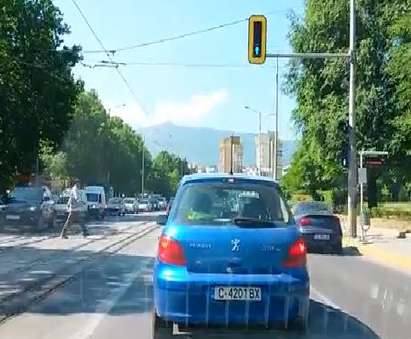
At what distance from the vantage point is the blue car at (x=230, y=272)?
7.98 metres

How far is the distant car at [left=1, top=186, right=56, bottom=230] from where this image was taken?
30.4 meters

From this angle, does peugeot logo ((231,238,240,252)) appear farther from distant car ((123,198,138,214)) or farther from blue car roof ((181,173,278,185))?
distant car ((123,198,138,214))

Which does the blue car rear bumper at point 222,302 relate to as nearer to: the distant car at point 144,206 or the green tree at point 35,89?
the green tree at point 35,89

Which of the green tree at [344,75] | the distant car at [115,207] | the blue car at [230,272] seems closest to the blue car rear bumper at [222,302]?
the blue car at [230,272]

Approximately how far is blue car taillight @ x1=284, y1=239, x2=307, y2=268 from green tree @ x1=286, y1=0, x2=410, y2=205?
31.8m

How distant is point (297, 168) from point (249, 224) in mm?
66561

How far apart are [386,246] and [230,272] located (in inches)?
682

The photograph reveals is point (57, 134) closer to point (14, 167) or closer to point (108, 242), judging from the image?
point (14, 167)

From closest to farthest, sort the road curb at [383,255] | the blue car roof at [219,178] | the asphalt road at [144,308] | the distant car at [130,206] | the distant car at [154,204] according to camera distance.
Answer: the blue car roof at [219,178] < the asphalt road at [144,308] < the road curb at [383,255] < the distant car at [130,206] < the distant car at [154,204]

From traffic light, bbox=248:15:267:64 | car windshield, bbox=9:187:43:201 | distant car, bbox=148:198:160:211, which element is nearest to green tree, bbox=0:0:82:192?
car windshield, bbox=9:187:43:201

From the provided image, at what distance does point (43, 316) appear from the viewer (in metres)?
10.0

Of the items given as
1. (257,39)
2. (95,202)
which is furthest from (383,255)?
(95,202)

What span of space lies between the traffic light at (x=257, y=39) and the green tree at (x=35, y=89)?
22.4 metres

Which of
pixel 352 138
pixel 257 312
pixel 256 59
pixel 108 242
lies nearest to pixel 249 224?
pixel 257 312
